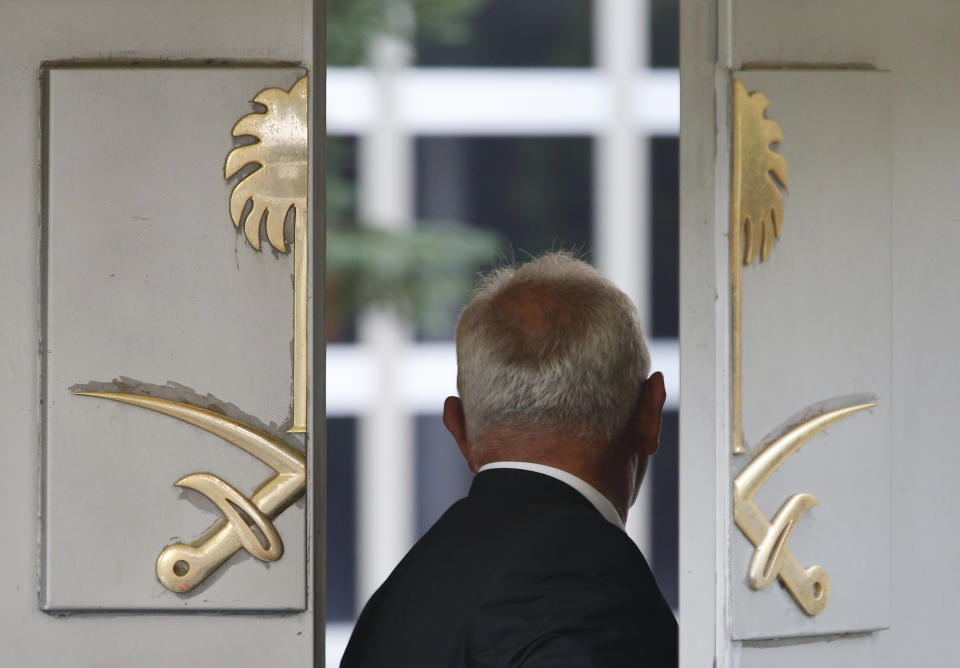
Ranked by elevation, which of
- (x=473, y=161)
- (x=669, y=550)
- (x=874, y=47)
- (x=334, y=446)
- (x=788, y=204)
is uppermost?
(x=473, y=161)

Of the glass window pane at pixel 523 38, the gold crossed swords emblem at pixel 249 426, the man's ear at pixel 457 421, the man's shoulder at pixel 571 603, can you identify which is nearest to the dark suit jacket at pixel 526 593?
the man's shoulder at pixel 571 603

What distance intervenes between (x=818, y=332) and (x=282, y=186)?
61 cm

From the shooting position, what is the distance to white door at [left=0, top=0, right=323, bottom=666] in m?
1.31

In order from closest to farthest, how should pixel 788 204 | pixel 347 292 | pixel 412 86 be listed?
pixel 788 204, pixel 347 292, pixel 412 86

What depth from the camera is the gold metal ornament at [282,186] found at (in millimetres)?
1305

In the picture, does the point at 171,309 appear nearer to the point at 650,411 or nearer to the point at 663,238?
the point at 650,411

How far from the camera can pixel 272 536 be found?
130 cm

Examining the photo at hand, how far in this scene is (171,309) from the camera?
1.32 m

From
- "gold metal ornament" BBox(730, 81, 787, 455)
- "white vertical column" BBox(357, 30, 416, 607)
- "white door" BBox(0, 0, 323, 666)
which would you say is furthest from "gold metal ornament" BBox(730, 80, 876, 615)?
"white vertical column" BBox(357, 30, 416, 607)

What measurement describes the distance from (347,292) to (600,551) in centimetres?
359

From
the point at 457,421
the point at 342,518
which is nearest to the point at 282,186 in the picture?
the point at 457,421

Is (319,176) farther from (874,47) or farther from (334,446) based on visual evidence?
(334,446)

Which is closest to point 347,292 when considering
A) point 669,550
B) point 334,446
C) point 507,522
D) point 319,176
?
point 334,446

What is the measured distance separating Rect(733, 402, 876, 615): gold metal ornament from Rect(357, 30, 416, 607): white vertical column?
12.3 feet
